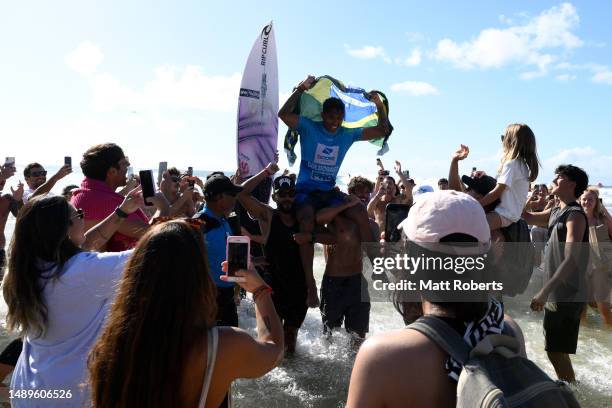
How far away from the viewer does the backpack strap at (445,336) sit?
115 centimetres

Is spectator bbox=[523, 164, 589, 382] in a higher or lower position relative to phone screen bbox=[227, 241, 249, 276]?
lower

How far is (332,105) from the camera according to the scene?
14.8 ft

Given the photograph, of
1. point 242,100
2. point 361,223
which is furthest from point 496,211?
point 242,100

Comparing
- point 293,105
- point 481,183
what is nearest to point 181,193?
point 293,105

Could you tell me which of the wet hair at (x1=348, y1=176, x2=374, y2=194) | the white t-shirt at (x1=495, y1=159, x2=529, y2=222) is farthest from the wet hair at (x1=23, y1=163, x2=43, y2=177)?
the white t-shirt at (x1=495, y1=159, x2=529, y2=222)

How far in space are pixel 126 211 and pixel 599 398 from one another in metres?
4.24

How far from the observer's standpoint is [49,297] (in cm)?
196

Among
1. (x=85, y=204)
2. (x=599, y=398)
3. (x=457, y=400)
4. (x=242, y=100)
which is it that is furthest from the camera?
(x=242, y=100)

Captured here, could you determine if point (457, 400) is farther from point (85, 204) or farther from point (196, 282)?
point (85, 204)

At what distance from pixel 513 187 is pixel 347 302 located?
77.4 inches

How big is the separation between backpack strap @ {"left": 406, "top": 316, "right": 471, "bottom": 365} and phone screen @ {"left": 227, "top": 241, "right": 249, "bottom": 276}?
862 mm

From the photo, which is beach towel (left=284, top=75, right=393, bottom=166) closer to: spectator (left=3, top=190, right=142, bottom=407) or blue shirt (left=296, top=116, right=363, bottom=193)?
blue shirt (left=296, top=116, right=363, bottom=193)

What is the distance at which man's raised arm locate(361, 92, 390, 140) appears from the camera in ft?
16.0

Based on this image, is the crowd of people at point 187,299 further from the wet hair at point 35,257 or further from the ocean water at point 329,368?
the ocean water at point 329,368
